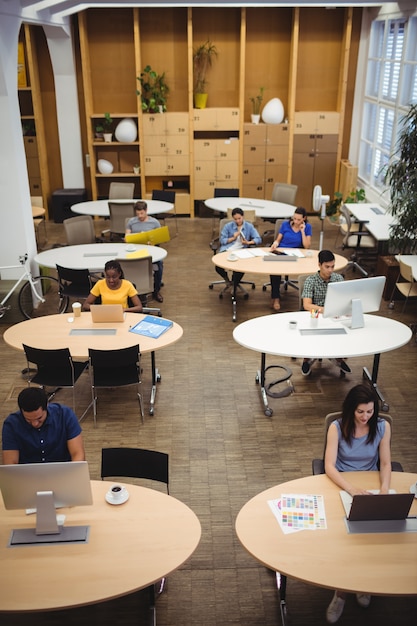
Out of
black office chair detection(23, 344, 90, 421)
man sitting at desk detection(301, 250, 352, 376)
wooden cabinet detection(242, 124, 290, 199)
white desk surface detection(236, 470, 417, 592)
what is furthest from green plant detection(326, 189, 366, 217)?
white desk surface detection(236, 470, 417, 592)

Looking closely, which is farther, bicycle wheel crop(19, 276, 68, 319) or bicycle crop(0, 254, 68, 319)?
bicycle wheel crop(19, 276, 68, 319)

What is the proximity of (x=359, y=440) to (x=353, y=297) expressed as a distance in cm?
214

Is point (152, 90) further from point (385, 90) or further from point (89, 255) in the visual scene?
point (89, 255)

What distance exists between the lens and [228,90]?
512 inches

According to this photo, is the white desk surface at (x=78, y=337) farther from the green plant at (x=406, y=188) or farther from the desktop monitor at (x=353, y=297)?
the green plant at (x=406, y=188)

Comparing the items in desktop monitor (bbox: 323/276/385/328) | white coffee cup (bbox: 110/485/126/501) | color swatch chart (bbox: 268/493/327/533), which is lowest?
color swatch chart (bbox: 268/493/327/533)

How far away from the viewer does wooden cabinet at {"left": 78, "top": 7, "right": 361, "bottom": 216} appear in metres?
12.3

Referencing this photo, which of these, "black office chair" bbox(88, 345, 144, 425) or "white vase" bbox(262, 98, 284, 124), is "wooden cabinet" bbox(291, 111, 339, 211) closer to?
"white vase" bbox(262, 98, 284, 124)

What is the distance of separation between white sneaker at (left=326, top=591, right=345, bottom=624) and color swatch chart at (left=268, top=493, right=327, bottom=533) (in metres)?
0.64

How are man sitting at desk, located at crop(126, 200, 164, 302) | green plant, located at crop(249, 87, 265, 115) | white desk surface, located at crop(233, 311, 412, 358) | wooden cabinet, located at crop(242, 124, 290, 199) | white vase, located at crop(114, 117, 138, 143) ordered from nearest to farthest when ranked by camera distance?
white desk surface, located at crop(233, 311, 412, 358) → man sitting at desk, located at crop(126, 200, 164, 302) → white vase, located at crop(114, 117, 138, 143) → wooden cabinet, located at crop(242, 124, 290, 199) → green plant, located at crop(249, 87, 265, 115)

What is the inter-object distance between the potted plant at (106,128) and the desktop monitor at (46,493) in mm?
10415

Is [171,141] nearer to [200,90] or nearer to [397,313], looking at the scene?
[200,90]

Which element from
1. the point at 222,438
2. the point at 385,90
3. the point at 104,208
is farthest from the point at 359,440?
the point at 385,90

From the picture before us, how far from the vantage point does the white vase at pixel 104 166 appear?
1298 cm
